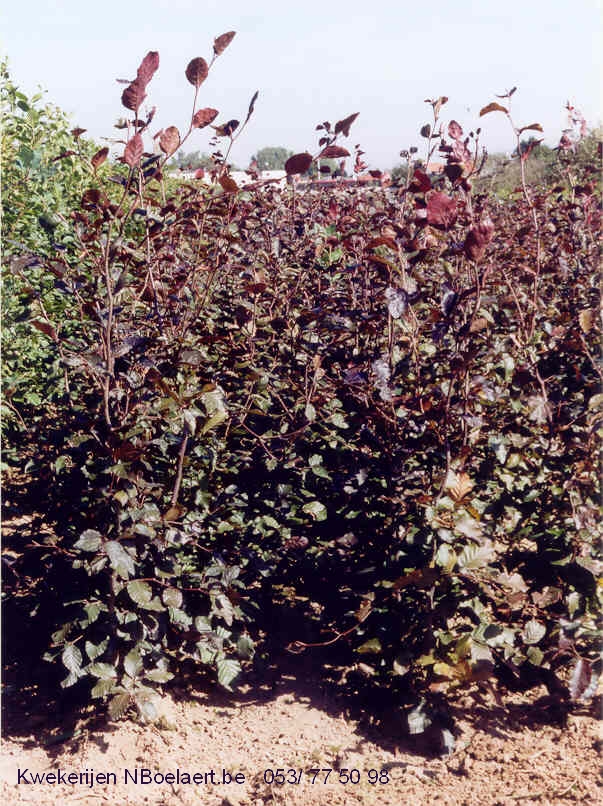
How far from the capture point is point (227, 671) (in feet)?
9.00

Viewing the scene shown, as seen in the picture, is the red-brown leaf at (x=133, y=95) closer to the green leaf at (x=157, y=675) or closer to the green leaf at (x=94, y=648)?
the green leaf at (x=94, y=648)

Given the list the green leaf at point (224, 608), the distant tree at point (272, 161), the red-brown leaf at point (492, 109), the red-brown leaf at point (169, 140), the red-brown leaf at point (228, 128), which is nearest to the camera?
the red-brown leaf at point (169, 140)

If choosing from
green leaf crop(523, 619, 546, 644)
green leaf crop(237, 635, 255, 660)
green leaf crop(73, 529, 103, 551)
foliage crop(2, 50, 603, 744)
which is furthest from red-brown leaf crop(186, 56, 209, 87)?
green leaf crop(523, 619, 546, 644)

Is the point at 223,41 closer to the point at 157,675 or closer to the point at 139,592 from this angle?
the point at 139,592

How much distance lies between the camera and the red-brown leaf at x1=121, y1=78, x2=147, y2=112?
206cm

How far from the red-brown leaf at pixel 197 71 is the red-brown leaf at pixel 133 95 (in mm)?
163

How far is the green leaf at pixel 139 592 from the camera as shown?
239 cm

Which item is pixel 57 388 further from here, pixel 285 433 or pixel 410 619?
pixel 410 619

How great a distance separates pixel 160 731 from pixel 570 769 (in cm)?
144

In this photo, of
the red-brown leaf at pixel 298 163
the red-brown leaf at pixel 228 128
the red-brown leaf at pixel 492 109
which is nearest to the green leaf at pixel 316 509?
the red-brown leaf at pixel 298 163

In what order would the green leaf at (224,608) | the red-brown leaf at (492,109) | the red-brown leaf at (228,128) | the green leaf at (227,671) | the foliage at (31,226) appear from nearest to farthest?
1. the red-brown leaf at (492,109)
2. the red-brown leaf at (228,128)
3. the green leaf at (224,608)
4. the green leaf at (227,671)
5. the foliage at (31,226)

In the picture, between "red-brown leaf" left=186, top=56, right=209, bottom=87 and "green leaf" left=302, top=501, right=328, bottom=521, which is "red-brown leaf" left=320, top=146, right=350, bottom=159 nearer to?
"red-brown leaf" left=186, top=56, right=209, bottom=87

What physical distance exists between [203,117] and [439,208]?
754 millimetres

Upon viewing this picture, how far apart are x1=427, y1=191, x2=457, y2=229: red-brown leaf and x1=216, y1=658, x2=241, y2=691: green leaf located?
1739mm
